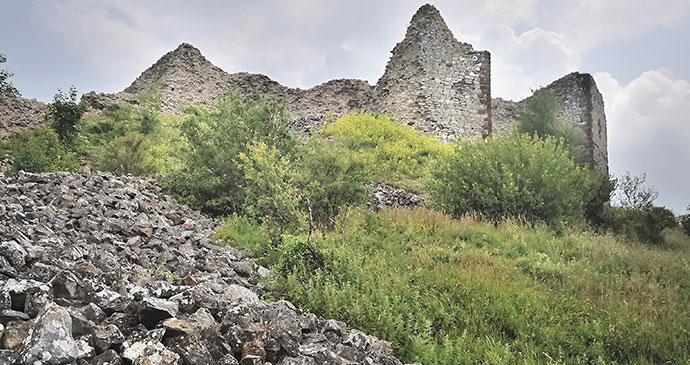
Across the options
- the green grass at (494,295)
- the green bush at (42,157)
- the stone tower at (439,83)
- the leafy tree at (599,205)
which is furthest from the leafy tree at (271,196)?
the stone tower at (439,83)

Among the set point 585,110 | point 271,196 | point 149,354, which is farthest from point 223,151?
point 585,110

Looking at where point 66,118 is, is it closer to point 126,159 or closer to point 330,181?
point 126,159

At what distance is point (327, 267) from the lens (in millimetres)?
5426

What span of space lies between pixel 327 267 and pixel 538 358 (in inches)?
102

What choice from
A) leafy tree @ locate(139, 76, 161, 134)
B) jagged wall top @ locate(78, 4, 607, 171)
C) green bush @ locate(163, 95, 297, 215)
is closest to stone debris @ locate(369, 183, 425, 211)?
green bush @ locate(163, 95, 297, 215)

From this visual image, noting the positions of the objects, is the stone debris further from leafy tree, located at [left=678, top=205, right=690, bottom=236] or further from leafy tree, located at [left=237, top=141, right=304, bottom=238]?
leafy tree, located at [left=678, top=205, right=690, bottom=236]

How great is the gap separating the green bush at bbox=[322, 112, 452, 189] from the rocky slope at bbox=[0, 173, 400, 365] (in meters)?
7.67

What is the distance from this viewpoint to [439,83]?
65.2 feet

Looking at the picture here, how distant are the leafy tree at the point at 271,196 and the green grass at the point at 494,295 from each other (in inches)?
29.0

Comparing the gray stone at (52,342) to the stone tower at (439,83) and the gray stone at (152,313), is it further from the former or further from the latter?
the stone tower at (439,83)

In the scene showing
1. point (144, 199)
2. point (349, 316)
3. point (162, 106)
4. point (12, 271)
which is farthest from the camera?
point (162, 106)

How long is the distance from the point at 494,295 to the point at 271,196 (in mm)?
4277

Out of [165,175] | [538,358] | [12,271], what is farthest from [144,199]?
[538,358]

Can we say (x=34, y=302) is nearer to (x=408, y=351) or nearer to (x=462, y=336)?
(x=408, y=351)
